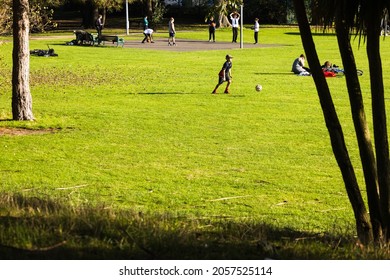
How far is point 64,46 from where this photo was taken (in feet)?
160

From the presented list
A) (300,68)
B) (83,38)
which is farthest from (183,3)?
(300,68)

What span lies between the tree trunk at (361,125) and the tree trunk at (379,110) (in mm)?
122

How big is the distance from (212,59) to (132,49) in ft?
28.3

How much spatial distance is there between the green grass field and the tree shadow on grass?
0.02 metres

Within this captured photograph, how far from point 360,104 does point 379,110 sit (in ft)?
0.92

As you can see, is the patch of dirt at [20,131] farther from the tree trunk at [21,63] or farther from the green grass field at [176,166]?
the tree trunk at [21,63]

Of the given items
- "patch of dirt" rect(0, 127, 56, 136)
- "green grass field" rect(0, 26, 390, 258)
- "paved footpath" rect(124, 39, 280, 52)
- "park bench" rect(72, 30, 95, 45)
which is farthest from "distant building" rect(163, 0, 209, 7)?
"patch of dirt" rect(0, 127, 56, 136)

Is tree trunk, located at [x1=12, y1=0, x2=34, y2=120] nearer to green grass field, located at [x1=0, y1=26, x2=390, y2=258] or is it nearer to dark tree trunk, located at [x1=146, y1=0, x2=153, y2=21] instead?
green grass field, located at [x1=0, y1=26, x2=390, y2=258]

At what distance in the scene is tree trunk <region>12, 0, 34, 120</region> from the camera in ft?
59.6

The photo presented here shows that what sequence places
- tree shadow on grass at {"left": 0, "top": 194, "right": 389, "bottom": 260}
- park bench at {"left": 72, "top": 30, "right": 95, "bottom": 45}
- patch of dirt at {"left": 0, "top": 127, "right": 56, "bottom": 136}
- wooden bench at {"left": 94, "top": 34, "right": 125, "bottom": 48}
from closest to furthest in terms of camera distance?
tree shadow on grass at {"left": 0, "top": 194, "right": 389, "bottom": 260} → patch of dirt at {"left": 0, "top": 127, "right": 56, "bottom": 136} → wooden bench at {"left": 94, "top": 34, "right": 125, "bottom": 48} → park bench at {"left": 72, "top": 30, "right": 95, "bottom": 45}

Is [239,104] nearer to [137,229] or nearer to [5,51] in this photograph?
[137,229]

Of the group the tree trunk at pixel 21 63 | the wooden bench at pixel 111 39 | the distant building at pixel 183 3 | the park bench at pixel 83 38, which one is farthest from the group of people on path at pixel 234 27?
the tree trunk at pixel 21 63

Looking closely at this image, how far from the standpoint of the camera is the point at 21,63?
61.2 feet

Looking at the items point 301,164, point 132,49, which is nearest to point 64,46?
point 132,49
